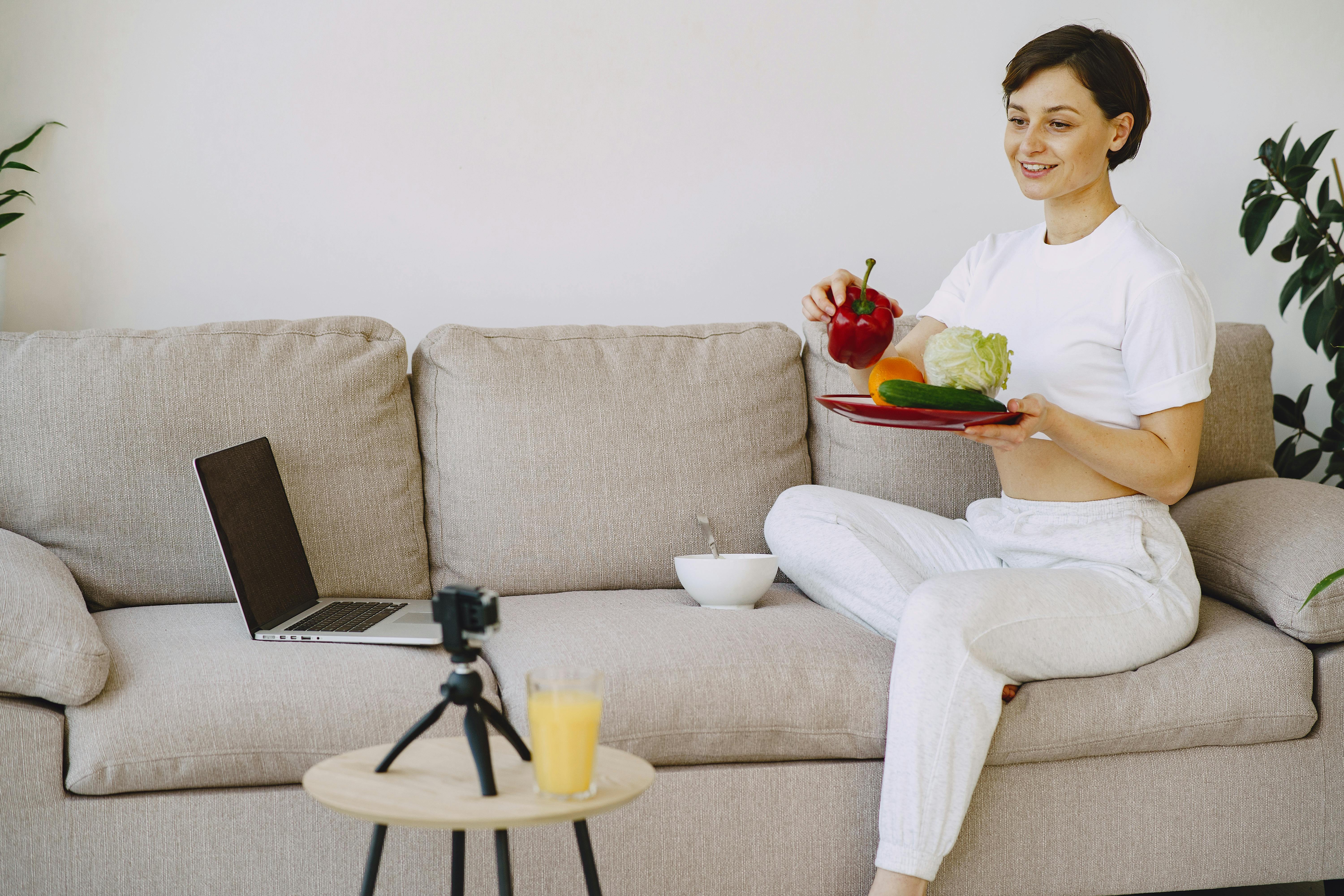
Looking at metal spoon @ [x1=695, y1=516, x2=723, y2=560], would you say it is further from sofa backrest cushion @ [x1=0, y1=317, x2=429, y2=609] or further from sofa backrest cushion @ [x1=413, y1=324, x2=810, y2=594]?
sofa backrest cushion @ [x1=0, y1=317, x2=429, y2=609]

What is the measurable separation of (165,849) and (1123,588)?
→ 4.31ft

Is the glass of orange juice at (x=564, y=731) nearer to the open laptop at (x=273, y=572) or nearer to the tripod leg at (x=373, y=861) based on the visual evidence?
the tripod leg at (x=373, y=861)

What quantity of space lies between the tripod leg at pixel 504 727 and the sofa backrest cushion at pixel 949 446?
3.74 ft

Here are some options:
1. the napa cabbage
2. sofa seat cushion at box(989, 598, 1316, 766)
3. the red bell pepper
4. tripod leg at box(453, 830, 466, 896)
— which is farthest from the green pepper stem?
tripod leg at box(453, 830, 466, 896)

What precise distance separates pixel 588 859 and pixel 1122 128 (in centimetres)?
135

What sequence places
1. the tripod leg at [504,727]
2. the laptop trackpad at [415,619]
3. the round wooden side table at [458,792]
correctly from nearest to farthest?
the round wooden side table at [458,792] < the tripod leg at [504,727] < the laptop trackpad at [415,619]

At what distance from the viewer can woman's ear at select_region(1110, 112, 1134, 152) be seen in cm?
167

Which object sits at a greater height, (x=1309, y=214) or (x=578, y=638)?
(x=1309, y=214)

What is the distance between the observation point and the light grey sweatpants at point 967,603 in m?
1.38

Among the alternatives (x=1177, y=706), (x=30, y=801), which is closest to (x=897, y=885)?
→ (x=1177, y=706)

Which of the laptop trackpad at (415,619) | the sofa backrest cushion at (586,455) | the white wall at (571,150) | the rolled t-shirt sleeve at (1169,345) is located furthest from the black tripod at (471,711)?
the white wall at (571,150)

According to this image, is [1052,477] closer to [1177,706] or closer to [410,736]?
[1177,706]

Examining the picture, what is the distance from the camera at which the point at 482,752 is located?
0.94 metres

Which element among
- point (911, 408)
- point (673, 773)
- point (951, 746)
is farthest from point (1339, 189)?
point (673, 773)
